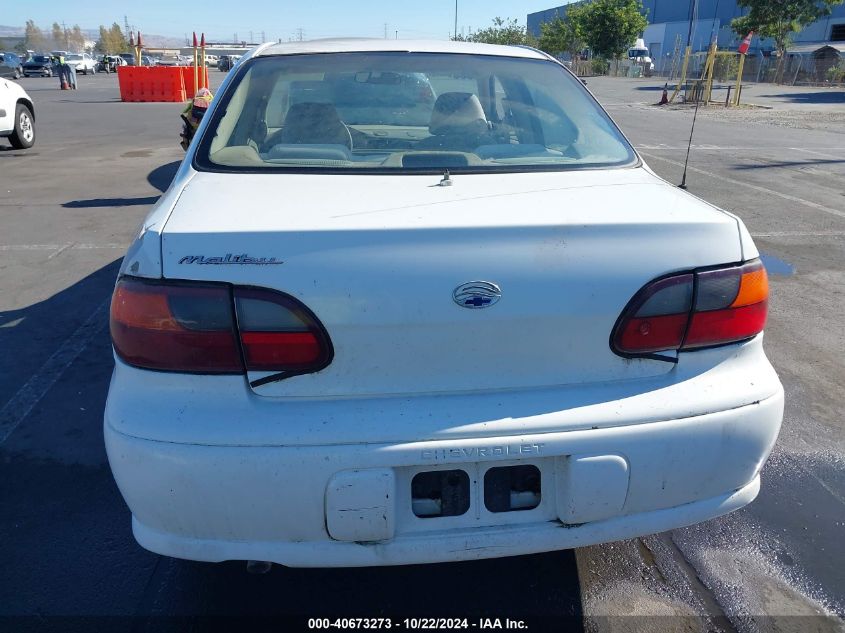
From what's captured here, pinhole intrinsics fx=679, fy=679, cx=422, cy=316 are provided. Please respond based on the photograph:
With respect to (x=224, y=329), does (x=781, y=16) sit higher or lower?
higher

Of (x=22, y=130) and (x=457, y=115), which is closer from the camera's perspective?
(x=457, y=115)

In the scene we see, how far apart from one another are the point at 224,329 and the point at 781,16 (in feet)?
175

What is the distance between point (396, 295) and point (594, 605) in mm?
1309

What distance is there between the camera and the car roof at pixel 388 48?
298 cm

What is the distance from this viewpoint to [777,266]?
5793 mm

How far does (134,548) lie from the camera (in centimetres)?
249

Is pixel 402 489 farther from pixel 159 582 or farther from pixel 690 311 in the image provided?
pixel 159 582

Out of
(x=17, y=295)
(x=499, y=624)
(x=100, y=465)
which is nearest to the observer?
(x=499, y=624)

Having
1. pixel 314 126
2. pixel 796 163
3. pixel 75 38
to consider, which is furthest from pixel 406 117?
pixel 75 38

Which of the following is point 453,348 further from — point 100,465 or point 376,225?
point 100,465

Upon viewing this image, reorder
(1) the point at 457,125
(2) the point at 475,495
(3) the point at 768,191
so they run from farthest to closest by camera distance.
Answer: (3) the point at 768,191, (1) the point at 457,125, (2) the point at 475,495

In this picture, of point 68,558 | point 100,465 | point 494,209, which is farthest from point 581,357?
point 100,465

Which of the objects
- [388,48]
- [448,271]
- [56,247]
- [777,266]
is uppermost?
[388,48]

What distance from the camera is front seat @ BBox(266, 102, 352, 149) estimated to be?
266 cm
